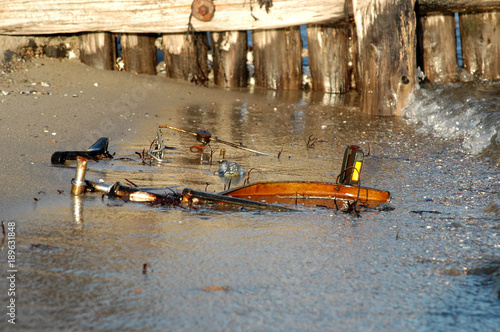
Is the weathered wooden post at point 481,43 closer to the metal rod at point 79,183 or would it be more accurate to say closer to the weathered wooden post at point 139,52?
the weathered wooden post at point 139,52

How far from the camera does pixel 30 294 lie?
6.47 ft

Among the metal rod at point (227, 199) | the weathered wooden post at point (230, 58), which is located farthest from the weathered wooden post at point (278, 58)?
the metal rod at point (227, 199)

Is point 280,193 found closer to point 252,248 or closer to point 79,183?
point 252,248

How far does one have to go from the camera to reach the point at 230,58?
797cm

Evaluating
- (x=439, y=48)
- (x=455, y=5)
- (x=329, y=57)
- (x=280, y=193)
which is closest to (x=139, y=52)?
(x=329, y=57)

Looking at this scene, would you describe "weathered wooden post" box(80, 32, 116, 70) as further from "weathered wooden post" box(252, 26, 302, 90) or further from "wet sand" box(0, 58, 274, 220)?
"weathered wooden post" box(252, 26, 302, 90)

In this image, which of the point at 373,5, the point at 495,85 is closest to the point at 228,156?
the point at 373,5

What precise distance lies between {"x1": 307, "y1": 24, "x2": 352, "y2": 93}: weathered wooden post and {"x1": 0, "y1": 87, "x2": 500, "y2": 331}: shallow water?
158 inches

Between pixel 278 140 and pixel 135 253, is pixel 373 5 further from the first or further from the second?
pixel 135 253

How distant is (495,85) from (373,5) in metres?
2.29

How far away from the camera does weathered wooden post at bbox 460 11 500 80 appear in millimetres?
7434

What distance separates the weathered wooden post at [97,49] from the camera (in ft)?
26.2

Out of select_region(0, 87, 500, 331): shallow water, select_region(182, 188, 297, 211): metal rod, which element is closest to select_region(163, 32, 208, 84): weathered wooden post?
select_region(0, 87, 500, 331): shallow water

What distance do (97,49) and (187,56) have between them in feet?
4.60
